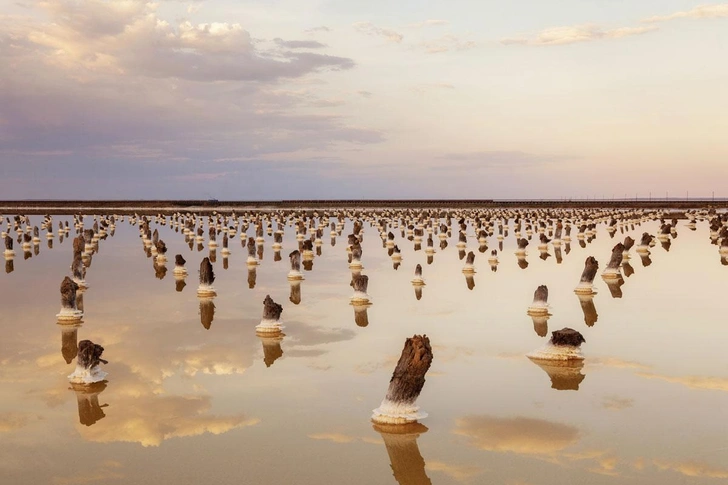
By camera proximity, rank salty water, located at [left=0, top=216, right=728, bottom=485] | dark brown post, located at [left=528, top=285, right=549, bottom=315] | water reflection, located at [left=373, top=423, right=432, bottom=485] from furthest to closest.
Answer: dark brown post, located at [left=528, top=285, right=549, bottom=315], salty water, located at [left=0, top=216, right=728, bottom=485], water reflection, located at [left=373, top=423, right=432, bottom=485]

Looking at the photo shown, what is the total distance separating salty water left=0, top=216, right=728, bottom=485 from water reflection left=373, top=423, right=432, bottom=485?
1.3 inches

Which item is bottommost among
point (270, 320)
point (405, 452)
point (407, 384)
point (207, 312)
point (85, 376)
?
point (405, 452)

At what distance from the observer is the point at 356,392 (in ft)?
48.0

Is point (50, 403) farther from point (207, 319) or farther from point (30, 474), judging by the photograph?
point (207, 319)

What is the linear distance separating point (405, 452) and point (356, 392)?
11.0 ft

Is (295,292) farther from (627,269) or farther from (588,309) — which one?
(627,269)

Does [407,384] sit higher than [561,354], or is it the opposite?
[407,384]

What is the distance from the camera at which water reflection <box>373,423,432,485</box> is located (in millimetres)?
10578

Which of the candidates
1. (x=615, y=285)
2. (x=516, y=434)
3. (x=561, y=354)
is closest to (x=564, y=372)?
(x=561, y=354)

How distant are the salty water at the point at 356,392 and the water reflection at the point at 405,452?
3 centimetres

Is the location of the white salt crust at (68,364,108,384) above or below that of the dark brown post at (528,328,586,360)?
below

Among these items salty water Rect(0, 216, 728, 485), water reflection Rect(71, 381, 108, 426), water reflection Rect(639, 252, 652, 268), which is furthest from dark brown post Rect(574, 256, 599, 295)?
water reflection Rect(71, 381, 108, 426)

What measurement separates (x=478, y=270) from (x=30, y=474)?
84.4 feet

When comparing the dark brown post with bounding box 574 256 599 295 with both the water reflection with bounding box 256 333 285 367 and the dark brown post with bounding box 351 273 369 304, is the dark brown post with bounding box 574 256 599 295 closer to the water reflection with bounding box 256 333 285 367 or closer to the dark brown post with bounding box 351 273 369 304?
the dark brown post with bounding box 351 273 369 304
